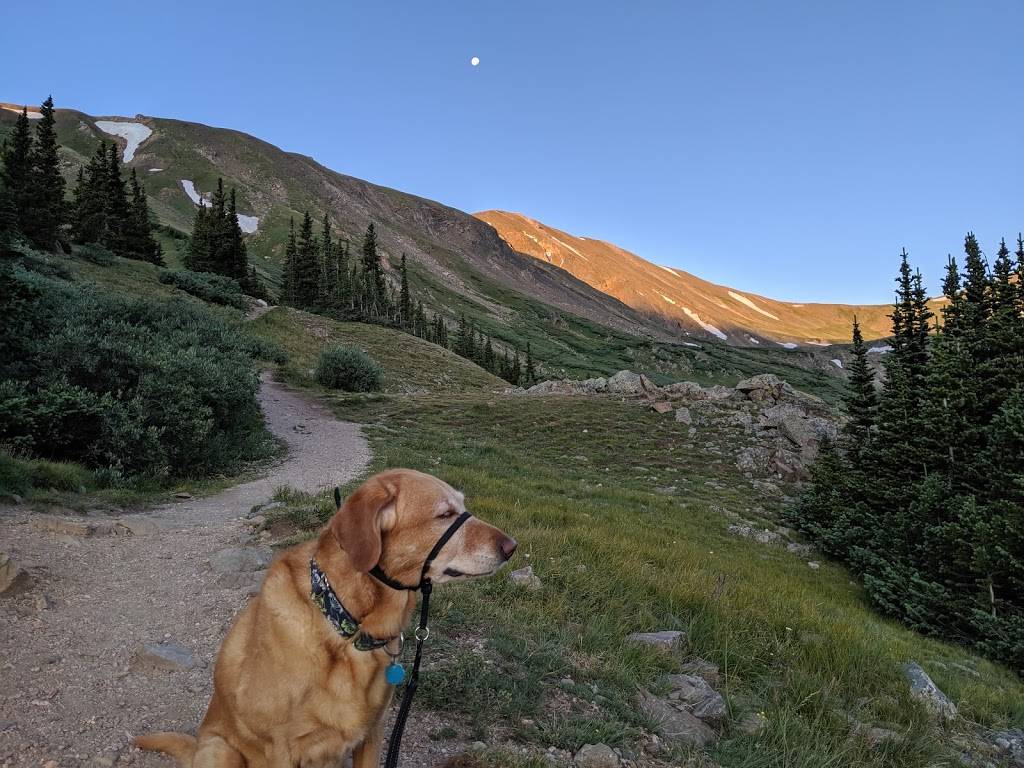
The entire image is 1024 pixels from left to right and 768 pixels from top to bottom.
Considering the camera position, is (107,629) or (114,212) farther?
(114,212)

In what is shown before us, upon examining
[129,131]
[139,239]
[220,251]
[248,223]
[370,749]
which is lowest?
[370,749]

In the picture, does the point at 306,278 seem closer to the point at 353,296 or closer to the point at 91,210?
the point at 353,296

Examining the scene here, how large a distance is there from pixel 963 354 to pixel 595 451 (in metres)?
12.7

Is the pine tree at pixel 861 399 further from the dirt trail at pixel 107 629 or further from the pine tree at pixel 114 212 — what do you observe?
the pine tree at pixel 114 212

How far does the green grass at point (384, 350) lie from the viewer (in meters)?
37.3

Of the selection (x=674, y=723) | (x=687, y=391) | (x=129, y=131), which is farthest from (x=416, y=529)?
(x=129, y=131)

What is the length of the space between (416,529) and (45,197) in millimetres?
49568

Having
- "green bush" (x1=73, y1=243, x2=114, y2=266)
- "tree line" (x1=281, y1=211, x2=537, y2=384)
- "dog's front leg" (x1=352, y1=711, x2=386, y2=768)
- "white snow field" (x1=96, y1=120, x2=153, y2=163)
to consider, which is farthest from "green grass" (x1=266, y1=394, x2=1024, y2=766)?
"white snow field" (x1=96, y1=120, x2=153, y2=163)

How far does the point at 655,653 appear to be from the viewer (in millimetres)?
5191

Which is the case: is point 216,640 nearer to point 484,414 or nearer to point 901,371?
point 901,371

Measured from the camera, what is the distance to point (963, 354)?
43.7 ft

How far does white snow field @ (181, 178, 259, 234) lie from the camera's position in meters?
108

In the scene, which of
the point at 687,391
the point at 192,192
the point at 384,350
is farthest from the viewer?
the point at 192,192

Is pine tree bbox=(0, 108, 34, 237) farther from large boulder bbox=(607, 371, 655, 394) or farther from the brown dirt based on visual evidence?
the brown dirt
